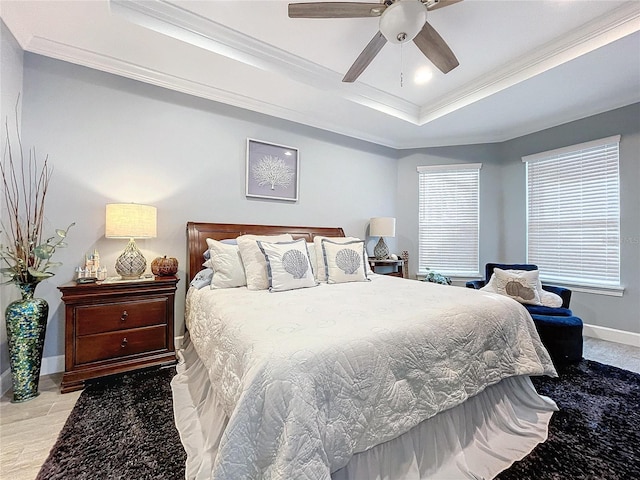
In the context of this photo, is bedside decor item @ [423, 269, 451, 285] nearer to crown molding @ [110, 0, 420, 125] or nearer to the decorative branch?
crown molding @ [110, 0, 420, 125]

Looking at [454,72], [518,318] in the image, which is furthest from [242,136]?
[518,318]

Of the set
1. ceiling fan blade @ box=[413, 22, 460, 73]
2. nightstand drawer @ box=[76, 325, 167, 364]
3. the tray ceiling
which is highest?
the tray ceiling

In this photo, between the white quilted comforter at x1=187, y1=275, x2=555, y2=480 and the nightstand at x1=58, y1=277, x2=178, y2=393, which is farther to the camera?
the nightstand at x1=58, y1=277, x2=178, y2=393

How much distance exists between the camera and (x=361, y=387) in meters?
1.13

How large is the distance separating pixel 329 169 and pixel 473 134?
238cm

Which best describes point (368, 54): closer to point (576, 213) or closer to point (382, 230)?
point (382, 230)

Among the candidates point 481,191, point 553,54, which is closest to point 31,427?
point 553,54

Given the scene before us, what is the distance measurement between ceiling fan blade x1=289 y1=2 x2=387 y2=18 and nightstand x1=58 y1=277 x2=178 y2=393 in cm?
230

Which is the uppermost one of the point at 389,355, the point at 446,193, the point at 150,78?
the point at 150,78

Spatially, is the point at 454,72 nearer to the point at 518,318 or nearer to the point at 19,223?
the point at 518,318

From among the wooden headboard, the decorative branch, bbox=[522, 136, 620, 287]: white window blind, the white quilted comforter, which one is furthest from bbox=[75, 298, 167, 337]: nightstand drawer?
bbox=[522, 136, 620, 287]: white window blind

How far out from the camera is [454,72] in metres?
2.97

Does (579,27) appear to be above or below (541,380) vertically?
above

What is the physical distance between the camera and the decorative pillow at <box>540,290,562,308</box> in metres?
2.92
